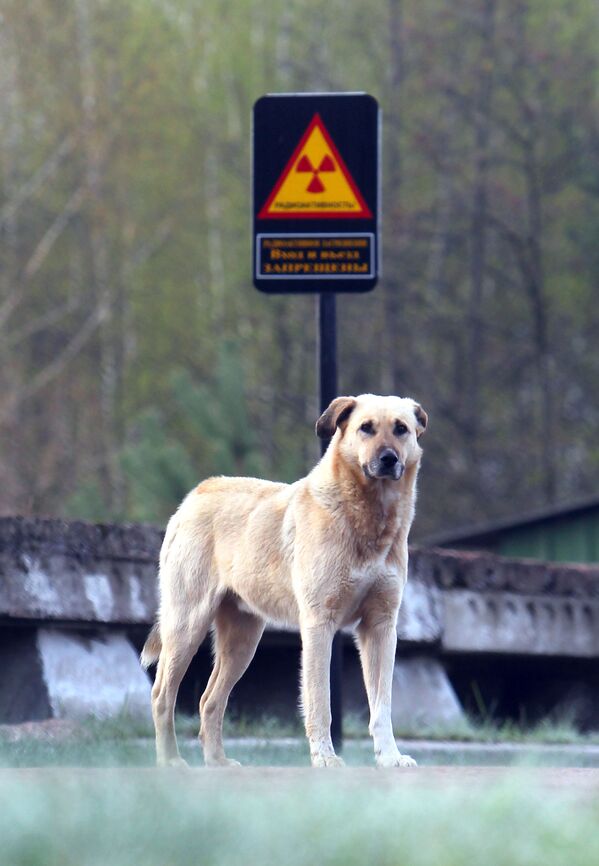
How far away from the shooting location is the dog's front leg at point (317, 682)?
20.2ft

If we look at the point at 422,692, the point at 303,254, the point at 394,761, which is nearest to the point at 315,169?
the point at 303,254

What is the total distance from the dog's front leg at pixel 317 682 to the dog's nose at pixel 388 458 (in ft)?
2.19

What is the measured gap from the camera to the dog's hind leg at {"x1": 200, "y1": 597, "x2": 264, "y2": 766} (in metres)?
6.91

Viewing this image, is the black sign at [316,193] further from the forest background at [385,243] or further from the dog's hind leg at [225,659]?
the forest background at [385,243]

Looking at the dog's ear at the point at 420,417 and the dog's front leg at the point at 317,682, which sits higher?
the dog's ear at the point at 420,417

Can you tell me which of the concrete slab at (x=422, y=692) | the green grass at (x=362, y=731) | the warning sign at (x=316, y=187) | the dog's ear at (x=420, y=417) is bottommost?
the concrete slab at (x=422, y=692)

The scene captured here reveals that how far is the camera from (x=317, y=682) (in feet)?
20.4

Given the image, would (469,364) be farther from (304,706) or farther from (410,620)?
(304,706)

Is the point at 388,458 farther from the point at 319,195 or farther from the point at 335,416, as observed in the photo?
the point at 319,195

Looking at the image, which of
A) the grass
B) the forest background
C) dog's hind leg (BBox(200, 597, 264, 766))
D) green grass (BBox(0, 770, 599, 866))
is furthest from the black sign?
the forest background

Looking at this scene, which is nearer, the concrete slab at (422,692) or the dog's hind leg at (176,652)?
the dog's hind leg at (176,652)

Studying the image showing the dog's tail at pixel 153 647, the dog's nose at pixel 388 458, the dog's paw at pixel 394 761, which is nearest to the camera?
the dog's paw at pixel 394 761

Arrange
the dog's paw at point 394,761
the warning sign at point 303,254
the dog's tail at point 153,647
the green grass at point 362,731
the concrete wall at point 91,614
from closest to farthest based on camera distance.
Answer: the dog's paw at point 394,761
the dog's tail at point 153,647
the warning sign at point 303,254
the green grass at point 362,731
the concrete wall at point 91,614

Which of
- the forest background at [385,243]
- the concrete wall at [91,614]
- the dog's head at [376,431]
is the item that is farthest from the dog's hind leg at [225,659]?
the forest background at [385,243]
